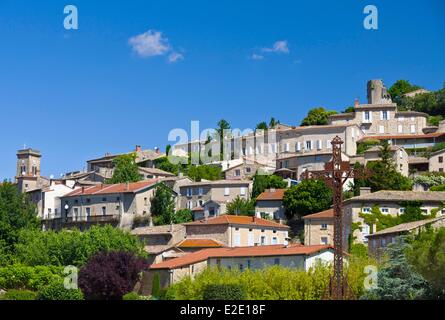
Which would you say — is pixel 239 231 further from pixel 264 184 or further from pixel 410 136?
pixel 410 136

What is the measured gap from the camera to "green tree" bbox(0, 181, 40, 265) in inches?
3396

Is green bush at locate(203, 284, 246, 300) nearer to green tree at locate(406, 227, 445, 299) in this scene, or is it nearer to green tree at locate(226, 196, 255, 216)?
green tree at locate(406, 227, 445, 299)

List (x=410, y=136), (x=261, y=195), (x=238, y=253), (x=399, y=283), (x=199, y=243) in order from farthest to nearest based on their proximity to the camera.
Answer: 1. (x=410, y=136)
2. (x=261, y=195)
3. (x=199, y=243)
4. (x=238, y=253)
5. (x=399, y=283)

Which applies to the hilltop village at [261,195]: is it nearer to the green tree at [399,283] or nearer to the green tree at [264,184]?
the green tree at [264,184]

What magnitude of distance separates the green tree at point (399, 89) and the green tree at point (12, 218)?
233 feet

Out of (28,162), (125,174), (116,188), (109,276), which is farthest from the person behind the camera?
(28,162)

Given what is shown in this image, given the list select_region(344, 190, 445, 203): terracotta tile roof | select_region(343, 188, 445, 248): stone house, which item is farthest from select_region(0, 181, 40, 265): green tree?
select_region(344, 190, 445, 203): terracotta tile roof

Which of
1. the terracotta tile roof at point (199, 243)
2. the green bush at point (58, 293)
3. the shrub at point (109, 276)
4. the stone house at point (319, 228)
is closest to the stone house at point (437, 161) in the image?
the stone house at point (319, 228)

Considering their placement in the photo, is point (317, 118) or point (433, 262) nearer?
point (433, 262)

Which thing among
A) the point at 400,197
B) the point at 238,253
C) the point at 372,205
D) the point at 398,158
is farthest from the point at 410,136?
the point at 238,253

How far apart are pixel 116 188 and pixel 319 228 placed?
96.0 feet

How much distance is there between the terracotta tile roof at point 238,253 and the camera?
199ft

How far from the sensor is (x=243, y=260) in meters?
63.7
